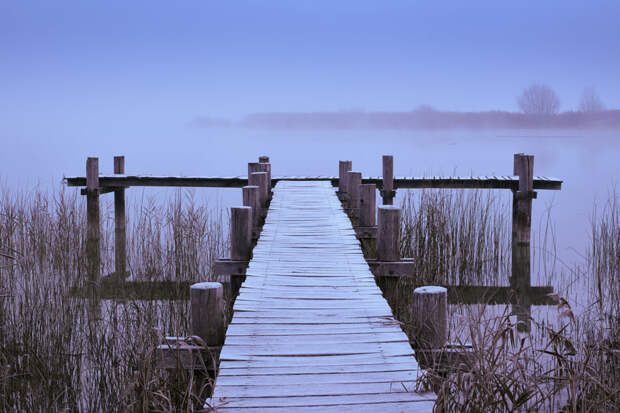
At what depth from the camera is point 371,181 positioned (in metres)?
10.6

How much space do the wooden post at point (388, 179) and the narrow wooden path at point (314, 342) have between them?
4.90 m

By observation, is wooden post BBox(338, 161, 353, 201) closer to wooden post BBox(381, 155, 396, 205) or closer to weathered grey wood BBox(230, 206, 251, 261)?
wooden post BBox(381, 155, 396, 205)

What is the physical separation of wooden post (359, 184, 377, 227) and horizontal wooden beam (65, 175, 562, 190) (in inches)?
132

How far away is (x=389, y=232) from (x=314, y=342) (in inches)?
78.8

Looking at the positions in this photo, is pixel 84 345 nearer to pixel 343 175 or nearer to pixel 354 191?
pixel 354 191

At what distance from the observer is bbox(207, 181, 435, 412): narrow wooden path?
8.85ft

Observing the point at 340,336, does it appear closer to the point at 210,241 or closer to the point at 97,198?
the point at 210,241

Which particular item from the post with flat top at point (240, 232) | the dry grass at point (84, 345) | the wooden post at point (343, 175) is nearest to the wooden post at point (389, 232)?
the post with flat top at point (240, 232)

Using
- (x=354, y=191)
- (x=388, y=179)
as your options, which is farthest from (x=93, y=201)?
(x=354, y=191)

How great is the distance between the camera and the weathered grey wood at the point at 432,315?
332cm

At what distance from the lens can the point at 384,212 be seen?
5.16m

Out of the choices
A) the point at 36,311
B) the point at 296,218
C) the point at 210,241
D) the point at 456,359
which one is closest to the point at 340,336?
the point at 456,359

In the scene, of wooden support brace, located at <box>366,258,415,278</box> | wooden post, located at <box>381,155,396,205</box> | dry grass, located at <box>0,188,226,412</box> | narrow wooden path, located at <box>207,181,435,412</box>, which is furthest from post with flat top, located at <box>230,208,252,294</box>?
wooden post, located at <box>381,155,396,205</box>

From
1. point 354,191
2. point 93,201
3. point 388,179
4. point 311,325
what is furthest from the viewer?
point 93,201
